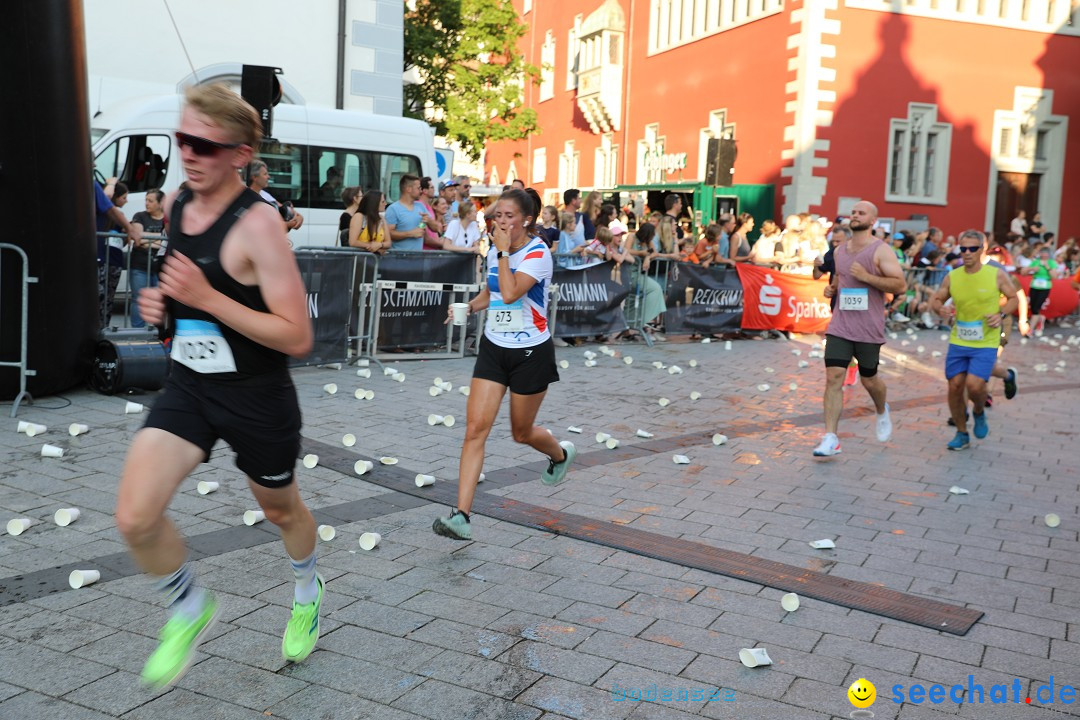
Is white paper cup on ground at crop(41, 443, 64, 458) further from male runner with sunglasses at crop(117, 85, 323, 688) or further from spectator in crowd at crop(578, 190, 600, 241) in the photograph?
spectator in crowd at crop(578, 190, 600, 241)

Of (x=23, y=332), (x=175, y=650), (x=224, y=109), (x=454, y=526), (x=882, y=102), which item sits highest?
(x=882, y=102)

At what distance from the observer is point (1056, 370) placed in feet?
47.2

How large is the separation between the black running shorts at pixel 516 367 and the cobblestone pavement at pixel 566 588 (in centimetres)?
78

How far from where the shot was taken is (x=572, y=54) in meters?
40.7

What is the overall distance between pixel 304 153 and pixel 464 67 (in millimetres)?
17650

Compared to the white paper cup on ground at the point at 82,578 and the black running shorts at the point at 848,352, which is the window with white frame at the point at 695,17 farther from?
the white paper cup on ground at the point at 82,578

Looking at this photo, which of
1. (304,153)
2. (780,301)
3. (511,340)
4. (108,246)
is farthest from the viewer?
(780,301)

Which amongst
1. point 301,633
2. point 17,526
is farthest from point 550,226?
point 301,633

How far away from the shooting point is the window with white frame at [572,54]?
4000 centimetres

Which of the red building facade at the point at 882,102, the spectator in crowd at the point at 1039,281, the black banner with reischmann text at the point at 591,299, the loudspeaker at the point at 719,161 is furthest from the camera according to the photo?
the red building facade at the point at 882,102

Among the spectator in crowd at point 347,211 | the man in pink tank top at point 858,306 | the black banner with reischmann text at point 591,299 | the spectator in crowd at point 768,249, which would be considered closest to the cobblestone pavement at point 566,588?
the man in pink tank top at point 858,306

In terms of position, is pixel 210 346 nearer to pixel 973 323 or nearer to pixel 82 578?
pixel 82 578

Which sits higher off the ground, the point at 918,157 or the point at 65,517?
the point at 918,157

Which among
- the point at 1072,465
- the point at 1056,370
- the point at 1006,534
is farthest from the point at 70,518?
the point at 1056,370
